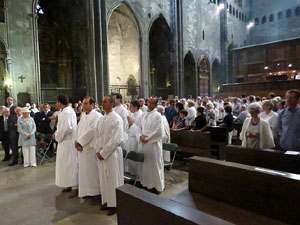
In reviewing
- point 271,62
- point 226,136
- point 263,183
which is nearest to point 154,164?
point 263,183

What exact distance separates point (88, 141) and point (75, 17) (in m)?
15.2

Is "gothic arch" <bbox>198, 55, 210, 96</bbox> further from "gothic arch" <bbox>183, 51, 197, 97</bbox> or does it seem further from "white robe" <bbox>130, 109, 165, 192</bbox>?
"white robe" <bbox>130, 109, 165, 192</bbox>

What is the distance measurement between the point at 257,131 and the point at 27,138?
6300mm

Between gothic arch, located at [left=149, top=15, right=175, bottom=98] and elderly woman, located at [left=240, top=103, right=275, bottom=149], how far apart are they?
18.6 metres

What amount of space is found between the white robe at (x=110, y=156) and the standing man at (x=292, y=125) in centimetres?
301

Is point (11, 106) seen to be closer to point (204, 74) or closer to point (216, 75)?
point (204, 74)

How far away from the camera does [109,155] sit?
3.67 meters

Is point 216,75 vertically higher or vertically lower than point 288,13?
lower

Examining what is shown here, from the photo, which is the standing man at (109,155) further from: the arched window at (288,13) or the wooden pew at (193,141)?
the arched window at (288,13)

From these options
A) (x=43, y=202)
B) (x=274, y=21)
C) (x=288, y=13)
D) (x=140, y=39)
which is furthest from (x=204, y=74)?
(x=43, y=202)

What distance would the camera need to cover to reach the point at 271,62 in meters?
22.9

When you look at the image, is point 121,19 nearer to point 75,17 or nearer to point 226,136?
point 75,17

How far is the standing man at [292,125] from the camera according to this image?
153 inches

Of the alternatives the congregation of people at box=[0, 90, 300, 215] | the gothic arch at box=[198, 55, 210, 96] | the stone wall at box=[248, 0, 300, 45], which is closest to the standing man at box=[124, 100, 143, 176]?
the congregation of people at box=[0, 90, 300, 215]
